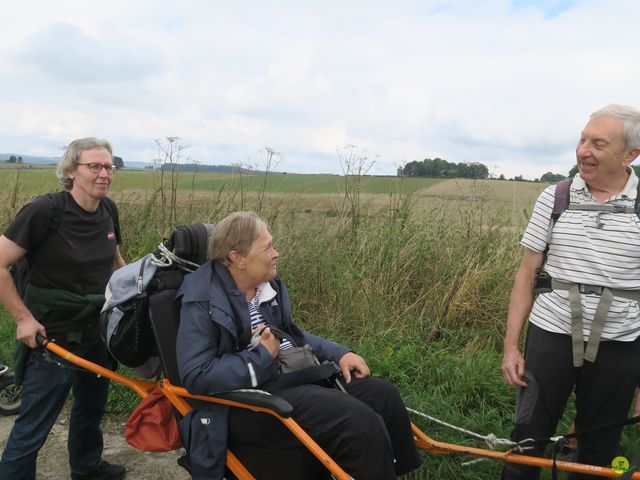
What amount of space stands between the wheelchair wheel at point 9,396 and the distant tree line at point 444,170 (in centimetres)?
438

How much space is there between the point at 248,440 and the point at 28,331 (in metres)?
1.30

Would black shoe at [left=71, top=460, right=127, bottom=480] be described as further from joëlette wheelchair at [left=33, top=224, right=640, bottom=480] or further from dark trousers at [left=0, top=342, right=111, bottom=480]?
joëlette wheelchair at [left=33, top=224, right=640, bottom=480]

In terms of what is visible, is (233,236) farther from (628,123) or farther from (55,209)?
A: (628,123)

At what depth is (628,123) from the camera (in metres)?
2.32

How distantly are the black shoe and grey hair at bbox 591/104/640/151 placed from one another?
3282 mm

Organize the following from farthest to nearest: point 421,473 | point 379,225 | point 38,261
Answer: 1. point 379,225
2. point 421,473
3. point 38,261

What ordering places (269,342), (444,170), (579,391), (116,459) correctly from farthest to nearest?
(444,170) → (116,459) → (579,391) → (269,342)

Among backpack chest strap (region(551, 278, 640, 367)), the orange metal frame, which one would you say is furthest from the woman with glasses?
backpack chest strap (region(551, 278, 640, 367))

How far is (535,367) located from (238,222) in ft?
5.16

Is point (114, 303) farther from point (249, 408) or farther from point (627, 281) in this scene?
point (627, 281)

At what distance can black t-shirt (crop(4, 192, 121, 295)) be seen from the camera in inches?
110

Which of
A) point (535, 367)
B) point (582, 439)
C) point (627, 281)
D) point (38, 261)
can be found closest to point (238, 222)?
point (38, 261)

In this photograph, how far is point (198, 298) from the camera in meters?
2.50

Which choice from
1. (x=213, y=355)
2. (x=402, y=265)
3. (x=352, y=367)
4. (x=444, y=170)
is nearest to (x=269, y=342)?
(x=213, y=355)
